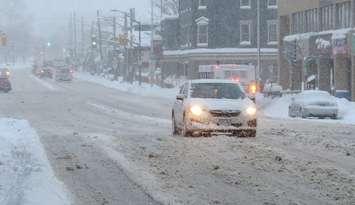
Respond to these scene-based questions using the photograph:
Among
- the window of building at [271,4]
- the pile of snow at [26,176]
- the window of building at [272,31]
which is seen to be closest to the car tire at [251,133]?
the pile of snow at [26,176]

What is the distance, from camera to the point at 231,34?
80.1 metres

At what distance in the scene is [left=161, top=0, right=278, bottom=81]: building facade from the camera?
3135 inches

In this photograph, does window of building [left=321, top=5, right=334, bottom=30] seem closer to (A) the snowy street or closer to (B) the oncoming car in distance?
(A) the snowy street

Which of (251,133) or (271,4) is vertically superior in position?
(271,4)

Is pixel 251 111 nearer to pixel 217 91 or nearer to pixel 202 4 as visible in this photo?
pixel 217 91

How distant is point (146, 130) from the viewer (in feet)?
82.1

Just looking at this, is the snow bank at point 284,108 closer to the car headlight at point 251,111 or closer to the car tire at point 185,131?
the car headlight at point 251,111

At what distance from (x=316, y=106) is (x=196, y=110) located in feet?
46.7

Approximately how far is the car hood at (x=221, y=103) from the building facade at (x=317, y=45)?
2299 centimetres

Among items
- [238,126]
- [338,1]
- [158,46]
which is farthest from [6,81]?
[238,126]

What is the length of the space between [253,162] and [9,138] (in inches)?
295

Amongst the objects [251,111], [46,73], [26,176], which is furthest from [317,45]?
[46,73]

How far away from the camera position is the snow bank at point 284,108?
34931 mm

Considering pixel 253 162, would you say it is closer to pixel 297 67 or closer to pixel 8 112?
pixel 8 112
